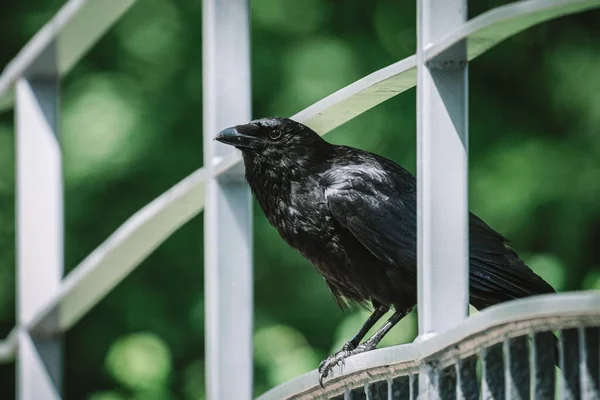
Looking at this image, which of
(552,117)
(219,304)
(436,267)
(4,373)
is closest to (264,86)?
(552,117)

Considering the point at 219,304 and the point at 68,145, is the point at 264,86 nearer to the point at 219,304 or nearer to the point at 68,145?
the point at 68,145

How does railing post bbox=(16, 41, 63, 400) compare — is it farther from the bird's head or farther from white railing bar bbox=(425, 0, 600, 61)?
white railing bar bbox=(425, 0, 600, 61)

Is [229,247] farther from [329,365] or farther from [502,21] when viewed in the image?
[502,21]

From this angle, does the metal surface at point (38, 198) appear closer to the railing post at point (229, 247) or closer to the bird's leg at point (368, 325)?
the bird's leg at point (368, 325)

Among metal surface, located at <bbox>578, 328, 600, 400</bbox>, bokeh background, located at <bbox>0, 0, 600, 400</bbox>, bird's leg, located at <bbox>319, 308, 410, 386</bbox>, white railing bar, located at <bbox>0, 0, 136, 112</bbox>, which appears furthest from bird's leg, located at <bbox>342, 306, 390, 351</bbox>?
bokeh background, located at <bbox>0, 0, 600, 400</bbox>

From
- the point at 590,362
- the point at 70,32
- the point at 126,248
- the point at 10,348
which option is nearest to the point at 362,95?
the point at 590,362

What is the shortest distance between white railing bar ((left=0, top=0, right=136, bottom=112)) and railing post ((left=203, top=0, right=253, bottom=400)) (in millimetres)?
748

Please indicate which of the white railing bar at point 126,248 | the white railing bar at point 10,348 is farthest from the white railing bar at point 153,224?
the white railing bar at point 10,348

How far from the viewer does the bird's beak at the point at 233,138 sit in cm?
318

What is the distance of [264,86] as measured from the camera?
711 centimetres

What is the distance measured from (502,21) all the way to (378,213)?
4.36ft

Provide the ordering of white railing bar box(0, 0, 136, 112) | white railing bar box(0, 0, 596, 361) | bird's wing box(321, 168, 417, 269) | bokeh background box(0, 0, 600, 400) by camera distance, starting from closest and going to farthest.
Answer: white railing bar box(0, 0, 596, 361) → bird's wing box(321, 168, 417, 269) → white railing bar box(0, 0, 136, 112) → bokeh background box(0, 0, 600, 400)

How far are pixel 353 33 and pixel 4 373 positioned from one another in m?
3.18

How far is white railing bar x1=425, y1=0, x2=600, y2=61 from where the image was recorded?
73.6 inches
